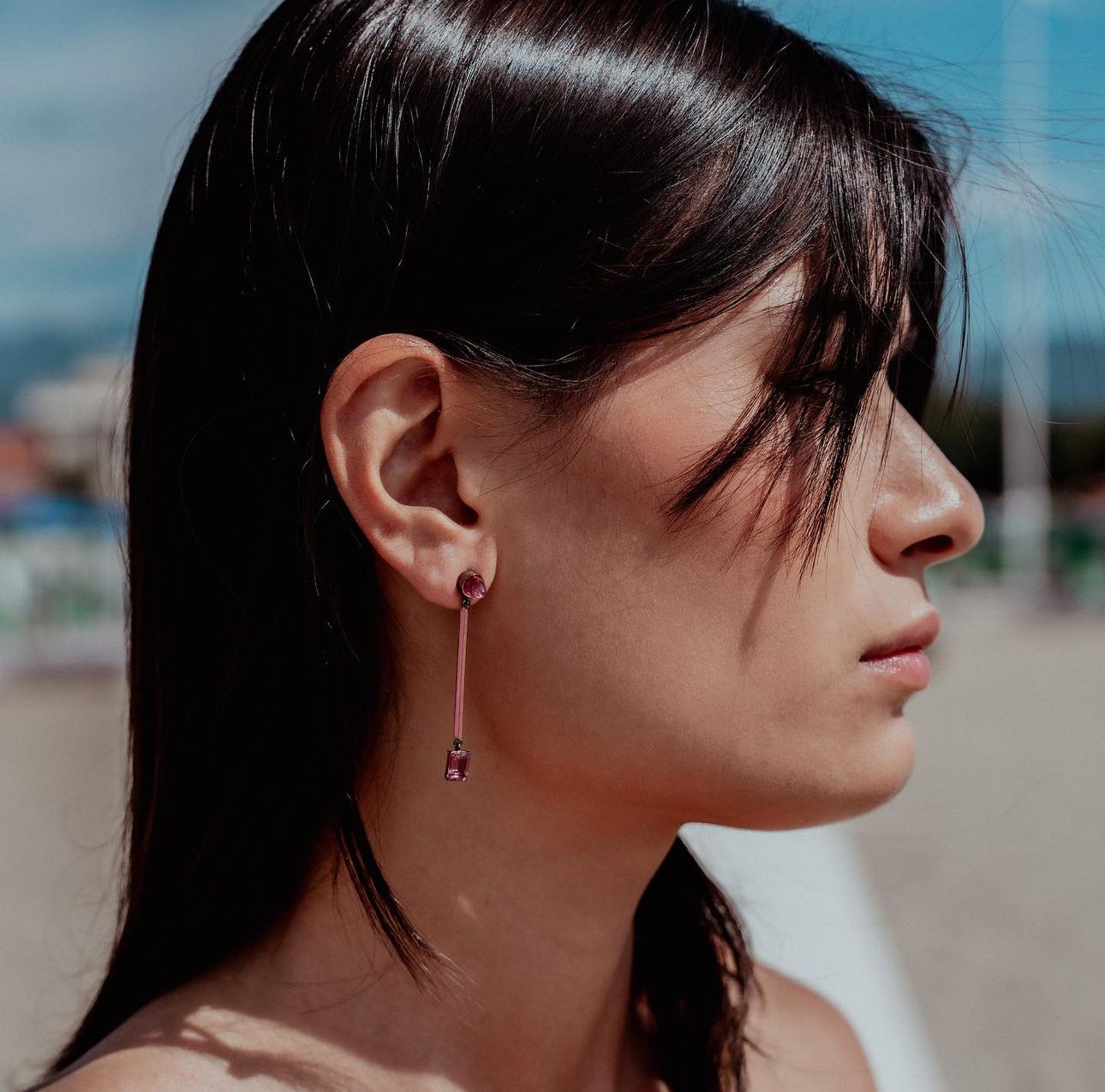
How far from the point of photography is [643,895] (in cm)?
171

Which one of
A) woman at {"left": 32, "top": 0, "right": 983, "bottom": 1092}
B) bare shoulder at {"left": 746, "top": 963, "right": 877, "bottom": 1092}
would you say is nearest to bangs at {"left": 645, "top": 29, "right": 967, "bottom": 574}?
woman at {"left": 32, "top": 0, "right": 983, "bottom": 1092}

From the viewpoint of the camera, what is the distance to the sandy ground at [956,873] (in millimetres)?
Answer: 4660

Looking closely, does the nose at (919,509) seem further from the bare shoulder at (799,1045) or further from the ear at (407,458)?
the bare shoulder at (799,1045)

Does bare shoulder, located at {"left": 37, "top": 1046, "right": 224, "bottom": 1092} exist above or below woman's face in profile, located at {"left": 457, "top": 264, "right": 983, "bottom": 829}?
below

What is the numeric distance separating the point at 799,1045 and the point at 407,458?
3.37 ft

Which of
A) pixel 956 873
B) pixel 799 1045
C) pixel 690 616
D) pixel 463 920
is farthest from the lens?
pixel 956 873

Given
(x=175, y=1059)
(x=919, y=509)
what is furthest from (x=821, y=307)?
(x=175, y=1059)

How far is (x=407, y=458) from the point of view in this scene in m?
1.24

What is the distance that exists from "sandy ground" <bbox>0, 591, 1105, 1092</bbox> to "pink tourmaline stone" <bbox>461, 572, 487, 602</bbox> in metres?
0.95

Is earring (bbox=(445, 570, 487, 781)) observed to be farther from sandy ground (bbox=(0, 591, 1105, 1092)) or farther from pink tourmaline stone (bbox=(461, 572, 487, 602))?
sandy ground (bbox=(0, 591, 1105, 1092))

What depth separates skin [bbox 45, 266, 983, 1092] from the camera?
1192 mm

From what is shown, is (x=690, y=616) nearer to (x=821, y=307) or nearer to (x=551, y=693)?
(x=551, y=693)

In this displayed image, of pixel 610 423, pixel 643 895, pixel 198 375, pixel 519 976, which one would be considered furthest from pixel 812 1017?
pixel 198 375

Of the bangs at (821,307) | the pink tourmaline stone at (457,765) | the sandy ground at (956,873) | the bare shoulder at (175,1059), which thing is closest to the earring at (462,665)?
the pink tourmaline stone at (457,765)
